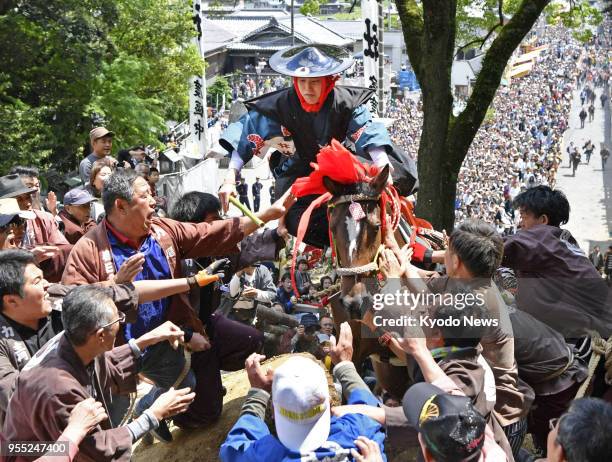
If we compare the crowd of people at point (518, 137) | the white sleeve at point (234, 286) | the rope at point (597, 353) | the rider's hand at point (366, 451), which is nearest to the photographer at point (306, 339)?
the white sleeve at point (234, 286)

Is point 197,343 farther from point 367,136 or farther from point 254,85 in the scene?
point 254,85

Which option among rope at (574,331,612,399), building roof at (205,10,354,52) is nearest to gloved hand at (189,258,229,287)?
rope at (574,331,612,399)

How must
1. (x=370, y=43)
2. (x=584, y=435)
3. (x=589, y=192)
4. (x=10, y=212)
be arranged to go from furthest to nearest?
1. (x=589, y=192)
2. (x=370, y=43)
3. (x=10, y=212)
4. (x=584, y=435)

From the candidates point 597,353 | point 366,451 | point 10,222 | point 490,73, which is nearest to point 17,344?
point 10,222

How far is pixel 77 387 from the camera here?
3.28 metres

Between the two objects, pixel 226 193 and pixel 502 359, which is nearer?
pixel 502 359

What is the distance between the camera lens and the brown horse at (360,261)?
4.62m

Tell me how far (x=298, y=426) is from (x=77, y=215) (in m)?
4.32

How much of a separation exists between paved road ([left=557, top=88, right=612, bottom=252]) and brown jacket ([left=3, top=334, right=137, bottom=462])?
2013 cm

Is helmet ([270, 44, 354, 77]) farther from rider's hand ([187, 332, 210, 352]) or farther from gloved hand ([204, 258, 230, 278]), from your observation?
rider's hand ([187, 332, 210, 352])

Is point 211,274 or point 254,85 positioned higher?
point 254,85

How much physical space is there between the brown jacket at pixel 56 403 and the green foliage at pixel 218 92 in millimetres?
30171

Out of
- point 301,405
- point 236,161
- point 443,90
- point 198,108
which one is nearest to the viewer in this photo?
point 301,405

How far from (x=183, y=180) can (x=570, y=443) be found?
14192mm
